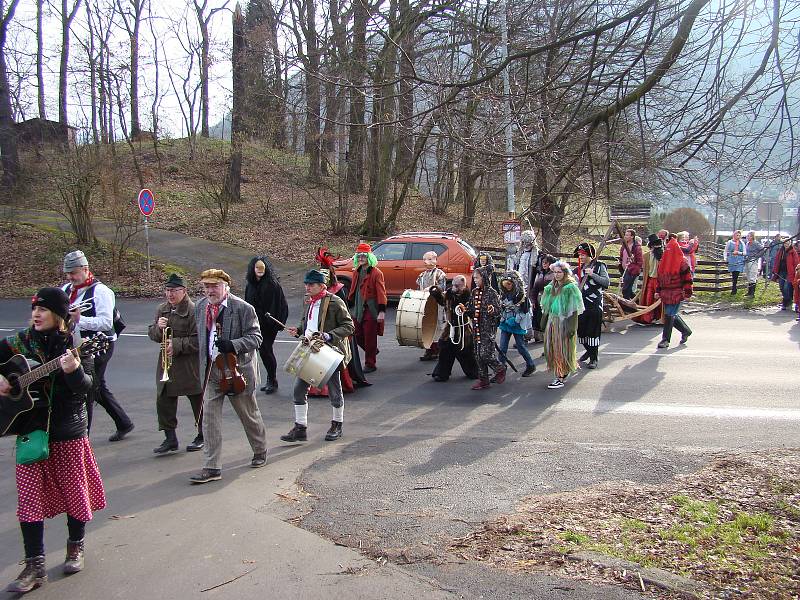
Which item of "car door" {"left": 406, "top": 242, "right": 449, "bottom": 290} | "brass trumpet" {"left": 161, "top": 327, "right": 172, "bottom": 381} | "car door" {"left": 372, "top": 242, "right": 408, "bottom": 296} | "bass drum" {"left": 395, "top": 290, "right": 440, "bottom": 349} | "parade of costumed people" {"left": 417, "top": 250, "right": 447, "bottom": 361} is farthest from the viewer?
"car door" {"left": 372, "top": 242, "right": 408, "bottom": 296}

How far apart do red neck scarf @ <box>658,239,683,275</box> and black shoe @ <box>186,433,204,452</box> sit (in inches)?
332

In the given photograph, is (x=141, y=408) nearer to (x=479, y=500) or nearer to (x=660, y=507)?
(x=479, y=500)

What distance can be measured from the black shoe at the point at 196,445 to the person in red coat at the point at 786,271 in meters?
14.4

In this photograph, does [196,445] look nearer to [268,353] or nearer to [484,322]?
[268,353]

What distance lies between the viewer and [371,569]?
448cm

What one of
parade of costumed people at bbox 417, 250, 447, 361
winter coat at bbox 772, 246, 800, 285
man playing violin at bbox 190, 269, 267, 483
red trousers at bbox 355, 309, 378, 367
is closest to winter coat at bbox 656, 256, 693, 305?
parade of costumed people at bbox 417, 250, 447, 361

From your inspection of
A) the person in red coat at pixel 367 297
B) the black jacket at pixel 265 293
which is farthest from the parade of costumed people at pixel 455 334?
the black jacket at pixel 265 293

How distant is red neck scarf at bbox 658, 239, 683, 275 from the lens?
40.3 ft

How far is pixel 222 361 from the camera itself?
20.7 ft

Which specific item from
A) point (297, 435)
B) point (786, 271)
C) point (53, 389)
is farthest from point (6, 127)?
point (53, 389)

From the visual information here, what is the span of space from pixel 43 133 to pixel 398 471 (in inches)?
1013

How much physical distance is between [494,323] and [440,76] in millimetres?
3790

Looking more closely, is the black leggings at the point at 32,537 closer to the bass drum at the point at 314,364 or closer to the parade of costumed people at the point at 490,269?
the bass drum at the point at 314,364

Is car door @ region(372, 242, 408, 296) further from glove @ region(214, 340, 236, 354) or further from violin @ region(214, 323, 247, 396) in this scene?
glove @ region(214, 340, 236, 354)
